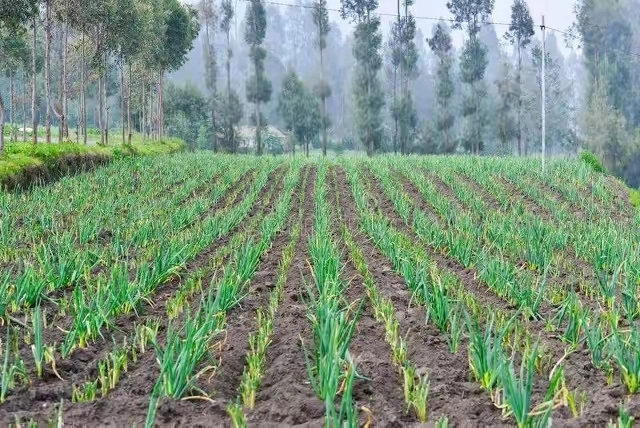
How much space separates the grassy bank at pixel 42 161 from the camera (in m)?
11.4

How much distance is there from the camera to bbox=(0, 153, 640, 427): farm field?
2.39 meters

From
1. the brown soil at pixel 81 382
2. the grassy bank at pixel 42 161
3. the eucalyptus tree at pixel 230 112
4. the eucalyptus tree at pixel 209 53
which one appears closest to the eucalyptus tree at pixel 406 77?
the eucalyptus tree at pixel 230 112

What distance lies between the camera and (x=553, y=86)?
161ft

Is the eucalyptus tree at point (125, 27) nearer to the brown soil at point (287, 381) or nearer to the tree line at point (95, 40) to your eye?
the tree line at point (95, 40)

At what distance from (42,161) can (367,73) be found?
26.4 meters

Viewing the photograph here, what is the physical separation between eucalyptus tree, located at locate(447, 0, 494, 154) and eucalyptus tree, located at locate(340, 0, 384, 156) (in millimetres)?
5110

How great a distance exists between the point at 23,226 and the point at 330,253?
447 cm

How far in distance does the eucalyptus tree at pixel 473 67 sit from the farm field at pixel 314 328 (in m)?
30.3

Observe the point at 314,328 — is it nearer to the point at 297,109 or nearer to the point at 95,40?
the point at 95,40

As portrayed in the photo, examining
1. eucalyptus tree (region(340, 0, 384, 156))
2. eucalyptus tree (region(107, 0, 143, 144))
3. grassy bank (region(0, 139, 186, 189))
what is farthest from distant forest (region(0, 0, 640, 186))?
grassy bank (region(0, 139, 186, 189))

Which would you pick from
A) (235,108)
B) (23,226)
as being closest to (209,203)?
(23,226)

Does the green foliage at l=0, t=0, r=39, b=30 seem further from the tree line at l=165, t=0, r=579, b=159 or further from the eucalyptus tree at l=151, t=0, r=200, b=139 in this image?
the tree line at l=165, t=0, r=579, b=159

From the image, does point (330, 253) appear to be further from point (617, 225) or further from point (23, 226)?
point (617, 225)

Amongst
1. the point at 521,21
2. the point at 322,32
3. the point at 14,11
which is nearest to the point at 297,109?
the point at 322,32
